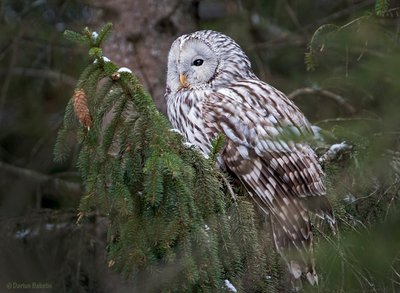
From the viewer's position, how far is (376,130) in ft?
11.5

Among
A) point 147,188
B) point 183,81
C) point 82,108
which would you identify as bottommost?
point 183,81

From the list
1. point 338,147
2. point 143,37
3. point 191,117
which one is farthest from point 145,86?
point 338,147

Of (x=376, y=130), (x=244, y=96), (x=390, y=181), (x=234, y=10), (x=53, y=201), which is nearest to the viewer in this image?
(x=376, y=130)

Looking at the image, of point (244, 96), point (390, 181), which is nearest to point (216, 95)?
point (244, 96)

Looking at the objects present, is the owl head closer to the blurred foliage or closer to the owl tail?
the owl tail

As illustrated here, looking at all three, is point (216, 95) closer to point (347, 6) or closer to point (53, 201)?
point (53, 201)

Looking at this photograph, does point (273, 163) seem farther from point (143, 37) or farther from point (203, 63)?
point (143, 37)

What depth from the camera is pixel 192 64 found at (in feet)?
18.5

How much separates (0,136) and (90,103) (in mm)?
3636

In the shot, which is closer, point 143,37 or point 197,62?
point 197,62

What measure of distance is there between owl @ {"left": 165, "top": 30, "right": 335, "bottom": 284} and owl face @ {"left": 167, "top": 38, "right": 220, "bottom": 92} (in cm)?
1

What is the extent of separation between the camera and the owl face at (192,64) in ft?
18.4

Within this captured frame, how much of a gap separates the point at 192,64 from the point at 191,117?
58 centimetres

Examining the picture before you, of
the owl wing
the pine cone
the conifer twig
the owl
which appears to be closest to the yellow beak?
the owl
